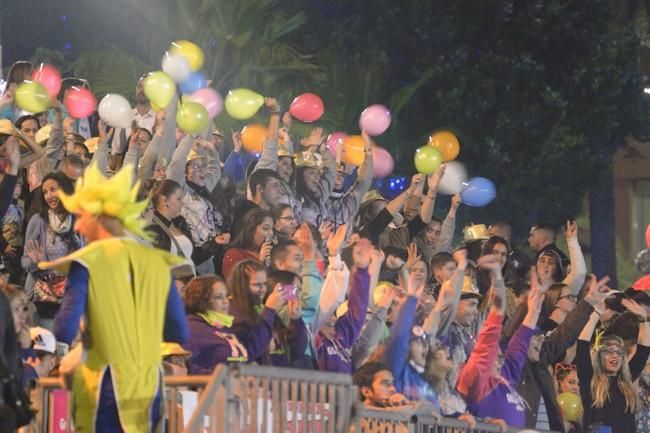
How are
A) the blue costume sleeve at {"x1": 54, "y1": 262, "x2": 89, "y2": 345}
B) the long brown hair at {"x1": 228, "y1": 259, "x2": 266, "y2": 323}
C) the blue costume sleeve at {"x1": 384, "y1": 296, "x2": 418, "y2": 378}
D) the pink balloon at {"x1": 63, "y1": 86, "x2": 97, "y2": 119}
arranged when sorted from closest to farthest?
the blue costume sleeve at {"x1": 54, "y1": 262, "x2": 89, "y2": 345} < the long brown hair at {"x1": 228, "y1": 259, "x2": 266, "y2": 323} < the blue costume sleeve at {"x1": 384, "y1": 296, "x2": 418, "y2": 378} < the pink balloon at {"x1": 63, "y1": 86, "x2": 97, "y2": 119}

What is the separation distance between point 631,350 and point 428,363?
11.0 ft

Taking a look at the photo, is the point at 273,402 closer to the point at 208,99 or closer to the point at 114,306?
the point at 114,306

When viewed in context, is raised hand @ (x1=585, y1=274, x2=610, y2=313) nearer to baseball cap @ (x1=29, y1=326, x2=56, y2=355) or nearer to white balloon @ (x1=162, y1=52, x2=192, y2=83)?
white balloon @ (x1=162, y1=52, x2=192, y2=83)

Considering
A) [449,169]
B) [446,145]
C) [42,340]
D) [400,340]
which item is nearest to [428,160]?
[449,169]

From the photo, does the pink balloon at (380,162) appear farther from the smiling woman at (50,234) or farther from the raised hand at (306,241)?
the smiling woman at (50,234)

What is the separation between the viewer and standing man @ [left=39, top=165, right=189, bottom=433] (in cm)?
911

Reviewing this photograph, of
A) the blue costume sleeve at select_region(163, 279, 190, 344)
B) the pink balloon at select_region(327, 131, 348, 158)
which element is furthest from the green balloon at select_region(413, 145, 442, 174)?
the blue costume sleeve at select_region(163, 279, 190, 344)

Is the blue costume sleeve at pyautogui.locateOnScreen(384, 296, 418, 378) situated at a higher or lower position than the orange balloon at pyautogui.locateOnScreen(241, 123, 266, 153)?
lower

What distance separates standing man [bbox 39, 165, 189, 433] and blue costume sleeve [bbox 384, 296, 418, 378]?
374 cm

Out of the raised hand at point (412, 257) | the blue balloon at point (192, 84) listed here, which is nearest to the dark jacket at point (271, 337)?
the raised hand at point (412, 257)

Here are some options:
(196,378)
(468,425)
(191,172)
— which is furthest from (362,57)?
(196,378)

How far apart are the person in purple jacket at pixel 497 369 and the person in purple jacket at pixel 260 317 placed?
205cm

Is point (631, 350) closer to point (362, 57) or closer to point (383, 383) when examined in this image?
point (383, 383)

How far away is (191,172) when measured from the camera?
573 inches
